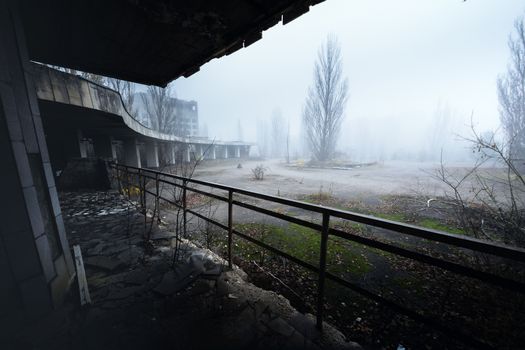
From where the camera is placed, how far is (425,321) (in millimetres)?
1516

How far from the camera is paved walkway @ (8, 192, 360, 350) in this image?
1.91 meters

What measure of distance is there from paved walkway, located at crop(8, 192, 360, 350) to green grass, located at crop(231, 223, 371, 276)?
1.45 m

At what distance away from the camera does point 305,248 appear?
495 cm

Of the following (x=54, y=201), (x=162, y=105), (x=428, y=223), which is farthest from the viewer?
(x=162, y=105)

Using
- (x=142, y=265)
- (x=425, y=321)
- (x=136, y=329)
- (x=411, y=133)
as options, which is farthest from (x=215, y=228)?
(x=411, y=133)

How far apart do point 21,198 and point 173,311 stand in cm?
184

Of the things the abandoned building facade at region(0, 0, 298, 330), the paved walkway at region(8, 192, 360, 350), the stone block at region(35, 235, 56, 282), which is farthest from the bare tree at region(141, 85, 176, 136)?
the stone block at region(35, 235, 56, 282)

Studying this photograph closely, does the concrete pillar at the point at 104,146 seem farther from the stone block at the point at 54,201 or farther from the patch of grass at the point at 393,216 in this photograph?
the patch of grass at the point at 393,216

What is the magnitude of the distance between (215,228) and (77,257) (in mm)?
3720

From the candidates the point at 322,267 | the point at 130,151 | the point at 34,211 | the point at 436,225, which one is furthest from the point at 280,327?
the point at 130,151

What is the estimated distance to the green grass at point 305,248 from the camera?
167 inches

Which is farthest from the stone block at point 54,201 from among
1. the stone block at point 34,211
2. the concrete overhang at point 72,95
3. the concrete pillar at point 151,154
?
the concrete pillar at point 151,154

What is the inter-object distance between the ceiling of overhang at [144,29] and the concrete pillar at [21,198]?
0.60m

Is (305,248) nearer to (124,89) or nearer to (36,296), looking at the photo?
(36,296)
